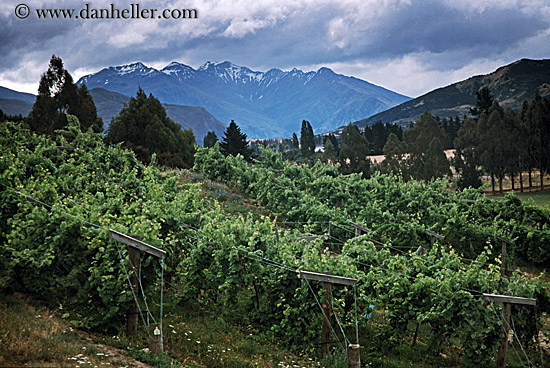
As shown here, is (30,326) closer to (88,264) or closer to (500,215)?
(88,264)

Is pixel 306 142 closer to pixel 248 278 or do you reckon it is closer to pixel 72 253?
pixel 248 278

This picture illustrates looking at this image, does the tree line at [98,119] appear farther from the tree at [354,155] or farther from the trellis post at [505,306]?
the trellis post at [505,306]

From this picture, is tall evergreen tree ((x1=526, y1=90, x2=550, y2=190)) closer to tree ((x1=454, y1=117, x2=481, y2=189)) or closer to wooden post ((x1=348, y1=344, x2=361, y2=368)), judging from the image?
tree ((x1=454, y1=117, x2=481, y2=189))

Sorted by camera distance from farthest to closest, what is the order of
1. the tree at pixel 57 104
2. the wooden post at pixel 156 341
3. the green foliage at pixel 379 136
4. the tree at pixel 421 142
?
the green foliage at pixel 379 136 < the tree at pixel 421 142 < the tree at pixel 57 104 < the wooden post at pixel 156 341

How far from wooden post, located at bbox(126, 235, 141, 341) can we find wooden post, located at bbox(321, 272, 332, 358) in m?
3.86

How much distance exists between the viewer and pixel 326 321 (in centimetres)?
915

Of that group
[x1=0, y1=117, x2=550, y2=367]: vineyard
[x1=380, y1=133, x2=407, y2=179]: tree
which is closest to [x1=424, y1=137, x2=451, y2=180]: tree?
[x1=380, y1=133, x2=407, y2=179]: tree

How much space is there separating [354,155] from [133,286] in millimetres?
50598

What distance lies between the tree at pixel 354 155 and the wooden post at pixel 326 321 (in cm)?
4392

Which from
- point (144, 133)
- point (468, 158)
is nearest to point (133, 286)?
point (144, 133)

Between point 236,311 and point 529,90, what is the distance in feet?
660

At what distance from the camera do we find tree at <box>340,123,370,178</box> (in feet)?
177

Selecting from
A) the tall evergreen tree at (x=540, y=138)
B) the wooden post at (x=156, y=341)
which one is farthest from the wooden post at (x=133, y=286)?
the tall evergreen tree at (x=540, y=138)

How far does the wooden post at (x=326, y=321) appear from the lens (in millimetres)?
9008
